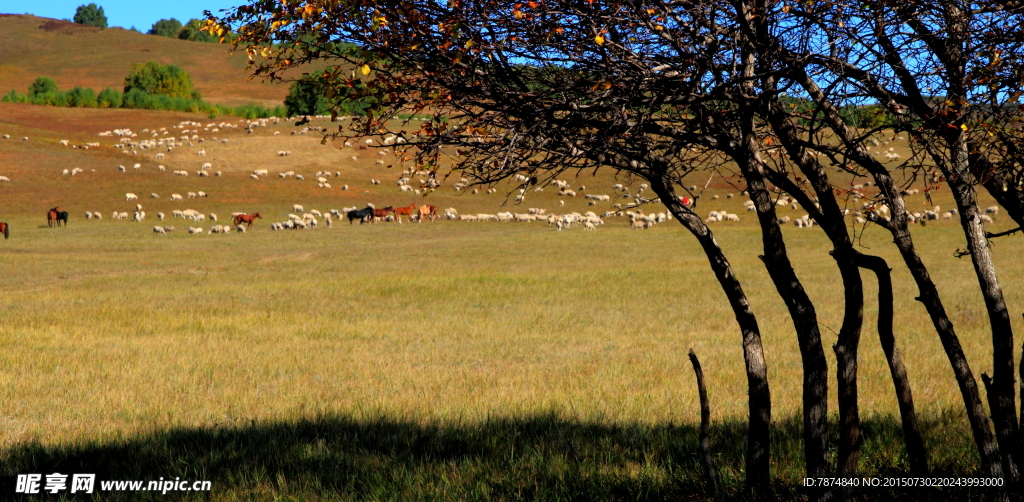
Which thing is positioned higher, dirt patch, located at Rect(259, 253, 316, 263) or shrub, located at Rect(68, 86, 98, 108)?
shrub, located at Rect(68, 86, 98, 108)

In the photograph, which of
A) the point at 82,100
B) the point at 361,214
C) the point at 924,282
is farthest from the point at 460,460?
the point at 82,100

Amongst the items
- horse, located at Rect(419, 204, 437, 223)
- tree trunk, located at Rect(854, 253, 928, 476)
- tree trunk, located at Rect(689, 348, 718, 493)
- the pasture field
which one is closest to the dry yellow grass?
the pasture field

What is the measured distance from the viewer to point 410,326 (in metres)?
18.7

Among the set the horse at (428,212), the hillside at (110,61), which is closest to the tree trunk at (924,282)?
the horse at (428,212)

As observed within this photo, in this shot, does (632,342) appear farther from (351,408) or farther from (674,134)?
(674,134)

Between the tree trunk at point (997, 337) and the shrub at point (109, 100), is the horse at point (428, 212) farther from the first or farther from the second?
the shrub at point (109, 100)

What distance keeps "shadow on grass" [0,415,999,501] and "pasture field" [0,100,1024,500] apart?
36mm

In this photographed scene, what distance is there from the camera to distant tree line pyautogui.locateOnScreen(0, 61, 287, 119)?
125m

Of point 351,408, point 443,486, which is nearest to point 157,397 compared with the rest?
point 351,408

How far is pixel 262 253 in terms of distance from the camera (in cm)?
3909

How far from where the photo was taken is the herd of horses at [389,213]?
5731 centimetres

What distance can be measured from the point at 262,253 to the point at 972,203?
3686 cm

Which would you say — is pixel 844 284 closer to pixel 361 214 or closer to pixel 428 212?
pixel 428 212

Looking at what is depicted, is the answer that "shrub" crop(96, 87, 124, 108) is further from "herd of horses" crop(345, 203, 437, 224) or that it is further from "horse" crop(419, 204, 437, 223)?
"horse" crop(419, 204, 437, 223)
